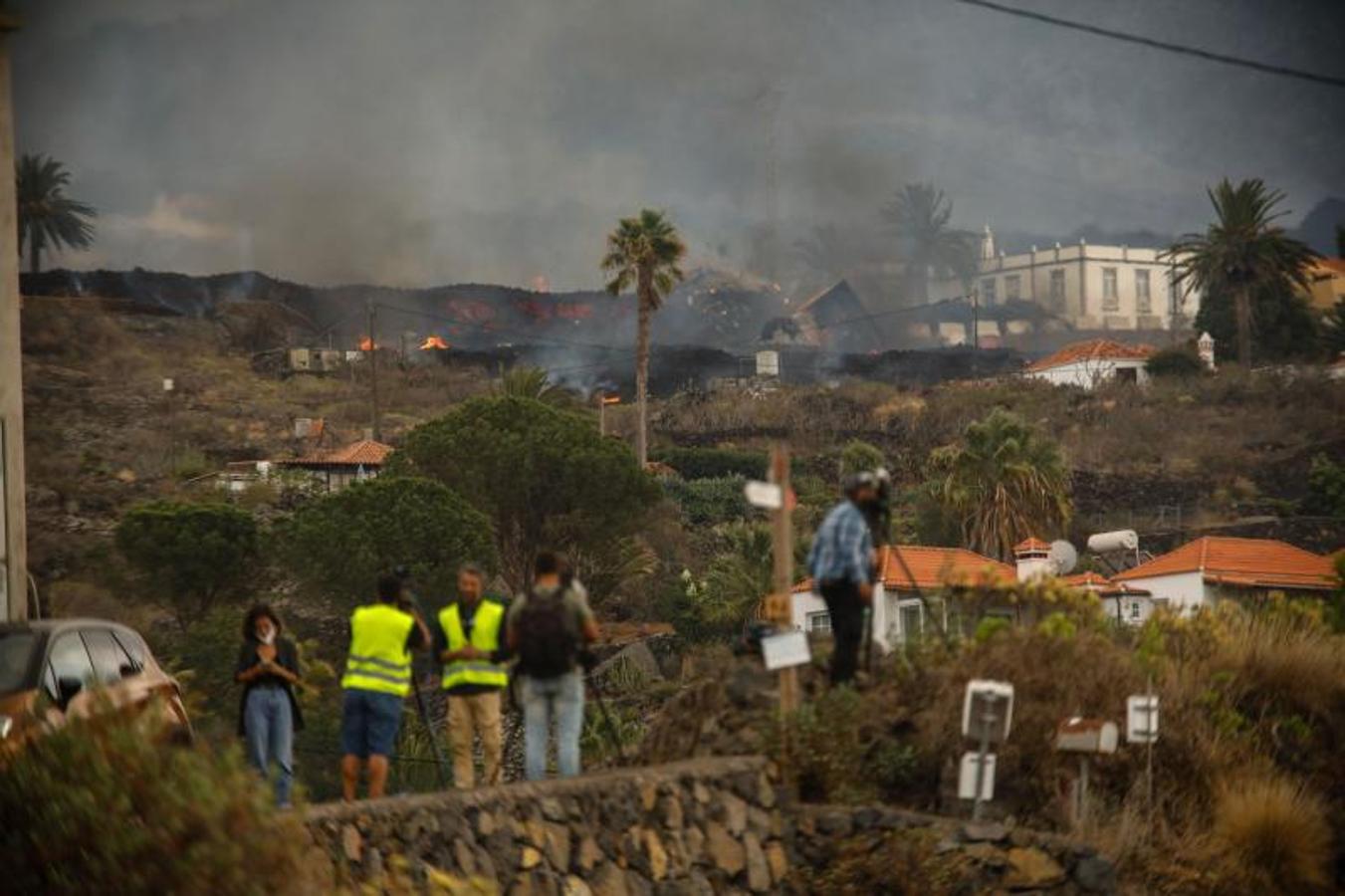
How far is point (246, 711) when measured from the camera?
16875mm

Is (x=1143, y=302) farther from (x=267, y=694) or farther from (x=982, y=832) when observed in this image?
(x=267, y=694)

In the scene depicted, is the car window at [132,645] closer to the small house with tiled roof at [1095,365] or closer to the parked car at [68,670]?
the parked car at [68,670]

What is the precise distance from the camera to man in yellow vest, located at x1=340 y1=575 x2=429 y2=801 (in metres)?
16.5

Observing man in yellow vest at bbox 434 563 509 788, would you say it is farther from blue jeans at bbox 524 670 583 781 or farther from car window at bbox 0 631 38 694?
car window at bbox 0 631 38 694

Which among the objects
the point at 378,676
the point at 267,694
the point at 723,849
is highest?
the point at 378,676

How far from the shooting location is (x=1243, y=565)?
59625 mm

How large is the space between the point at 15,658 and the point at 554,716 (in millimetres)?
4147

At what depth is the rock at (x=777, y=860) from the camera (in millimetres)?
18609

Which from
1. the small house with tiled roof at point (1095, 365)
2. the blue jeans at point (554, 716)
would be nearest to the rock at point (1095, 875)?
the blue jeans at point (554, 716)

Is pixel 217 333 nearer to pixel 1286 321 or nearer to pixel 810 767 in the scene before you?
pixel 1286 321

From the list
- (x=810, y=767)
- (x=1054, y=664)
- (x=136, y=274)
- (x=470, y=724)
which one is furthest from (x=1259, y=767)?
(x=136, y=274)

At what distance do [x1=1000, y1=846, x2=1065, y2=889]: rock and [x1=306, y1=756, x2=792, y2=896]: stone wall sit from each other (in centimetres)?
211

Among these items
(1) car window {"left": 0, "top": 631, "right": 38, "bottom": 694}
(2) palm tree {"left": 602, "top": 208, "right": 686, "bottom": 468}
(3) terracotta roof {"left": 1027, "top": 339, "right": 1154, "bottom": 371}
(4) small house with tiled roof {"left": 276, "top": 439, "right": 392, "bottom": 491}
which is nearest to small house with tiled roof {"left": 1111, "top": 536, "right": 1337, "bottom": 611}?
(2) palm tree {"left": 602, "top": 208, "right": 686, "bottom": 468}

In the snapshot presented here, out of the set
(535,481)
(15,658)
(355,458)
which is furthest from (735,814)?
(355,458)
